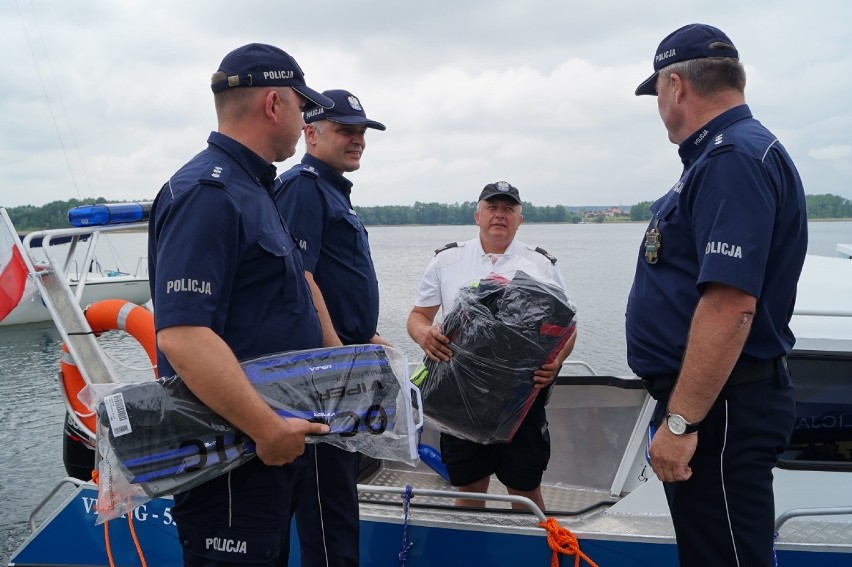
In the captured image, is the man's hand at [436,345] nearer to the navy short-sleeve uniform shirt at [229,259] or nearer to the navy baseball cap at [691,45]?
the navy short-sleeve uniform shirt at [229,259]

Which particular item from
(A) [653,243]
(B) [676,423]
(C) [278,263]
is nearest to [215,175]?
(C) [278,263]

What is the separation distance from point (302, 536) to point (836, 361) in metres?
2.28

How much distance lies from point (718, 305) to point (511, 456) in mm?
1826

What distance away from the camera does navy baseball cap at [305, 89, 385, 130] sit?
298 cm

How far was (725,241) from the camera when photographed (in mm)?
1889

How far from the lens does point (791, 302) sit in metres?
2.12

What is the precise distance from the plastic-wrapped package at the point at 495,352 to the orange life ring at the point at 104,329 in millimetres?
2047

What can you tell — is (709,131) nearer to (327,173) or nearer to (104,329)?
(327,173)

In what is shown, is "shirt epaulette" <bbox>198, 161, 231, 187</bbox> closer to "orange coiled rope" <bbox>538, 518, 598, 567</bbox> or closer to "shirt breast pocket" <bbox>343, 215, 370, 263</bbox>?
"shirt breast pocket" <bbox>343, 215, 370, 263</bbox>

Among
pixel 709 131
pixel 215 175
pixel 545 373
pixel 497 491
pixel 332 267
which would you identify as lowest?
pixel 497 491

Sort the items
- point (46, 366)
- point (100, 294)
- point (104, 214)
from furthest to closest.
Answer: point (100, 294), point (46, 366), point (104, 214)

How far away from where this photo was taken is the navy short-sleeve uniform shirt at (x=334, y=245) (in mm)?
2703

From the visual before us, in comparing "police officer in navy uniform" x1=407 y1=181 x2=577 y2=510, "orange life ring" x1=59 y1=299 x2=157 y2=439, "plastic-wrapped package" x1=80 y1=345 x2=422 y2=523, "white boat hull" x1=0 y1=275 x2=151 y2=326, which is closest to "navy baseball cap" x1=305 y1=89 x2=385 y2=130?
"police officer in navy uniform" x1=407 y1=181 x2=577 y2=510

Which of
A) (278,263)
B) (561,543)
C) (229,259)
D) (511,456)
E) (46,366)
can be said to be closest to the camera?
(229,259)
